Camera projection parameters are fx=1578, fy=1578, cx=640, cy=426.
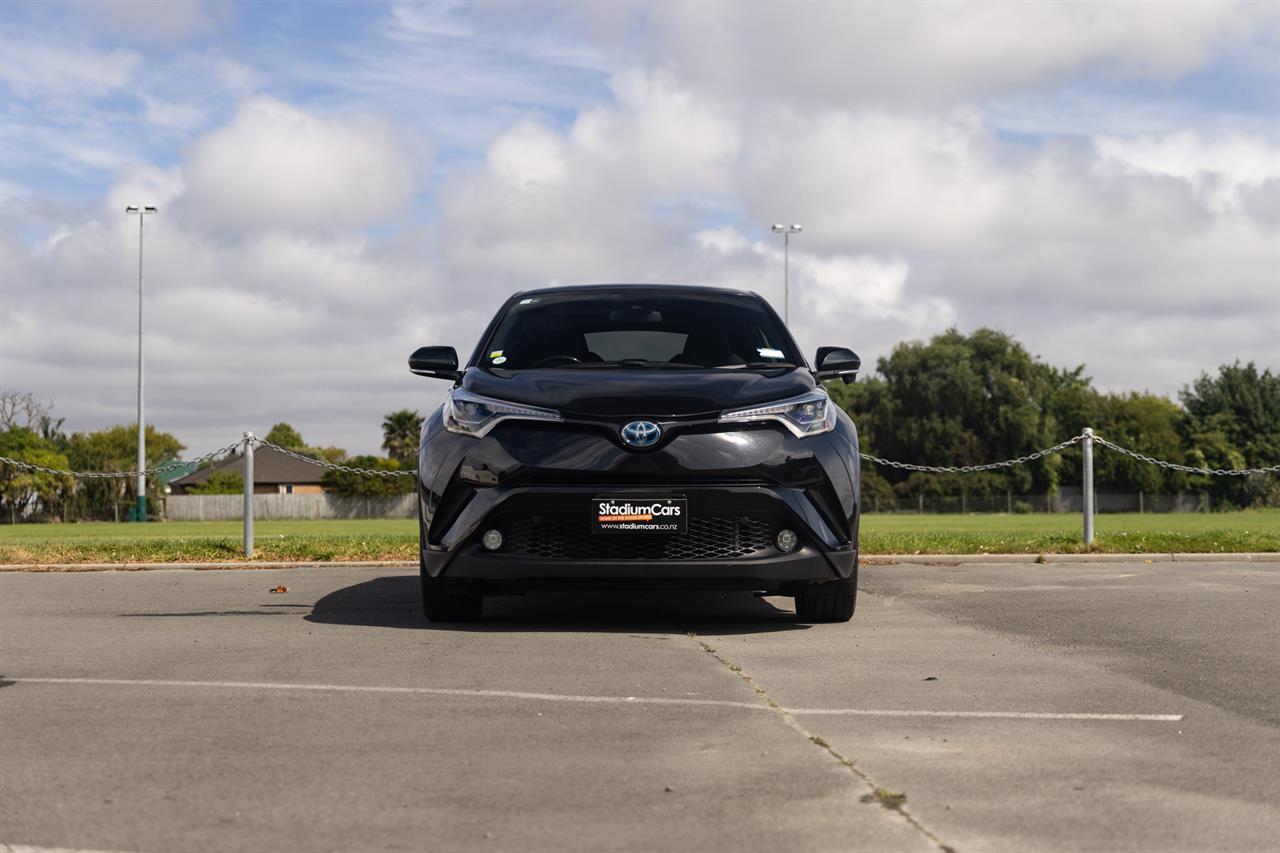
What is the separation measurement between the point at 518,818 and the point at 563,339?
17.6 feet

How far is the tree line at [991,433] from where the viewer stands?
89000 millimetres

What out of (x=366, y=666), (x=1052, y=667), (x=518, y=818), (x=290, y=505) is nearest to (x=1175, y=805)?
(x=518, y=818)

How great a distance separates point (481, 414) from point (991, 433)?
85.2 meters

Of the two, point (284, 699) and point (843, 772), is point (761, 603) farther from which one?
point (843, 772)

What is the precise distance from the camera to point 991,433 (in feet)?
297

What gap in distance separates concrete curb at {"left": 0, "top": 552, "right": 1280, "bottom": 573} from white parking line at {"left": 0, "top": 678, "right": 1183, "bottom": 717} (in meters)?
6.76

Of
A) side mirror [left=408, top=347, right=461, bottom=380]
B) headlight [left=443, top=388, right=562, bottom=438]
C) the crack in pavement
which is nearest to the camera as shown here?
the crack in pavement

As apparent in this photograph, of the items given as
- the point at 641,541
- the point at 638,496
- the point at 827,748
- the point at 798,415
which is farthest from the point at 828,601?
the point at 827,748

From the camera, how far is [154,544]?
14.9 meters

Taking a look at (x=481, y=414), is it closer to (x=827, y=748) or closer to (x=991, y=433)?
(x=827, y=748)

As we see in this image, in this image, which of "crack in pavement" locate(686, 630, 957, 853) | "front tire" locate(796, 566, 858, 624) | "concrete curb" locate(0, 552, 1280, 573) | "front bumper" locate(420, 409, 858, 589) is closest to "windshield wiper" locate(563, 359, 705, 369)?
"front bumper" locate(420, 409, 858, 589)

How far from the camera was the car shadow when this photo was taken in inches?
326

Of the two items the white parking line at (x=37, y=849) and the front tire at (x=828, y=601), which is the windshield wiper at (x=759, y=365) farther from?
the white parking line at (x=37, y=849)

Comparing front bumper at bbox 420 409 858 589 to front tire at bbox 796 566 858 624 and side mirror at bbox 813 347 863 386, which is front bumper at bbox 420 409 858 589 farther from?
side mirror at bbox 813 347 863 386
